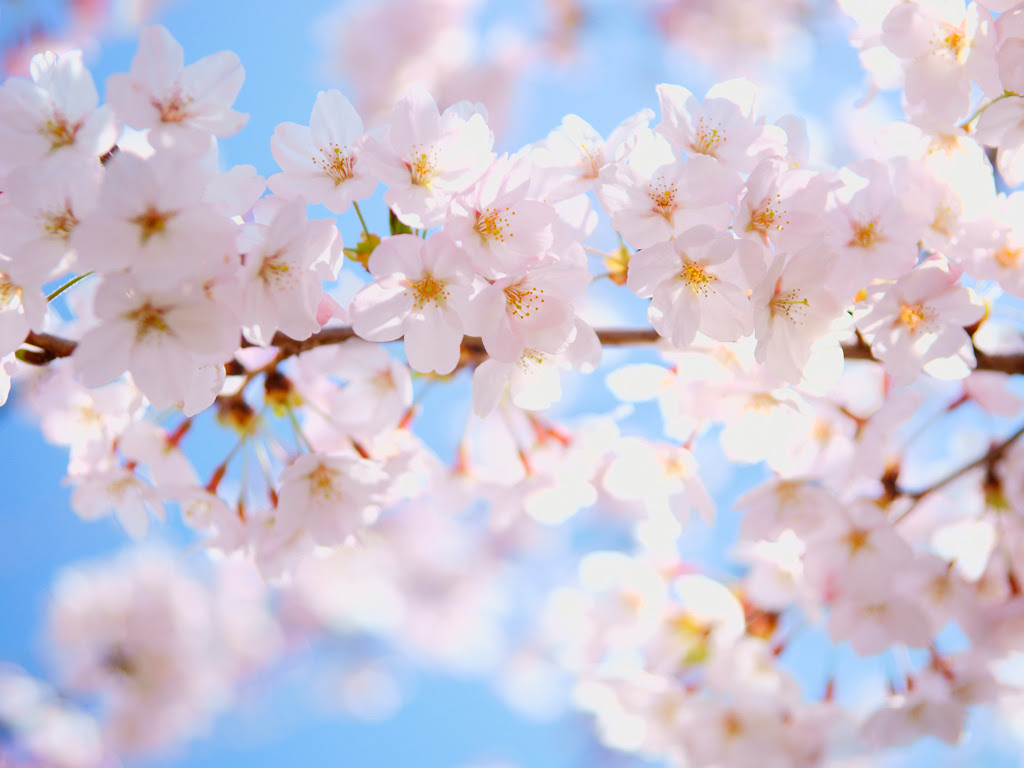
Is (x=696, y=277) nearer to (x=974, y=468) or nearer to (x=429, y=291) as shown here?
(x=429, y=291)

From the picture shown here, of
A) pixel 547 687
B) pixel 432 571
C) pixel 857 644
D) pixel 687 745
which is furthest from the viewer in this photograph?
pixel 547 687

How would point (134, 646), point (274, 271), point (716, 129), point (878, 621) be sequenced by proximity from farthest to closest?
point (134, 646)
point (878, 621)
point (716, 129)
point (274, 271)

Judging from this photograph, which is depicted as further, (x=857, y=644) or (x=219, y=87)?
(x=857, y=644)

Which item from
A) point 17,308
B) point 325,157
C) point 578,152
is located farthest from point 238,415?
point 578,152

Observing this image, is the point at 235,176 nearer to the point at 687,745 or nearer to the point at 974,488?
the point at 687,745

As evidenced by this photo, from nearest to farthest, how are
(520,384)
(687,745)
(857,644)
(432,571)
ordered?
1. (520,384)
2. (857,644)
3. (687,745)
4. (432,571)

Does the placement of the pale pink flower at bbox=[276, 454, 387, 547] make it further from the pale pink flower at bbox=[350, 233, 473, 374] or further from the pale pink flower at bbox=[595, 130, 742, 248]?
the pale pink flower at bbox=[595, 130, 742, 248]

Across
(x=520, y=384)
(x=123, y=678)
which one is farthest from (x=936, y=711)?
(x=123, y=678)
